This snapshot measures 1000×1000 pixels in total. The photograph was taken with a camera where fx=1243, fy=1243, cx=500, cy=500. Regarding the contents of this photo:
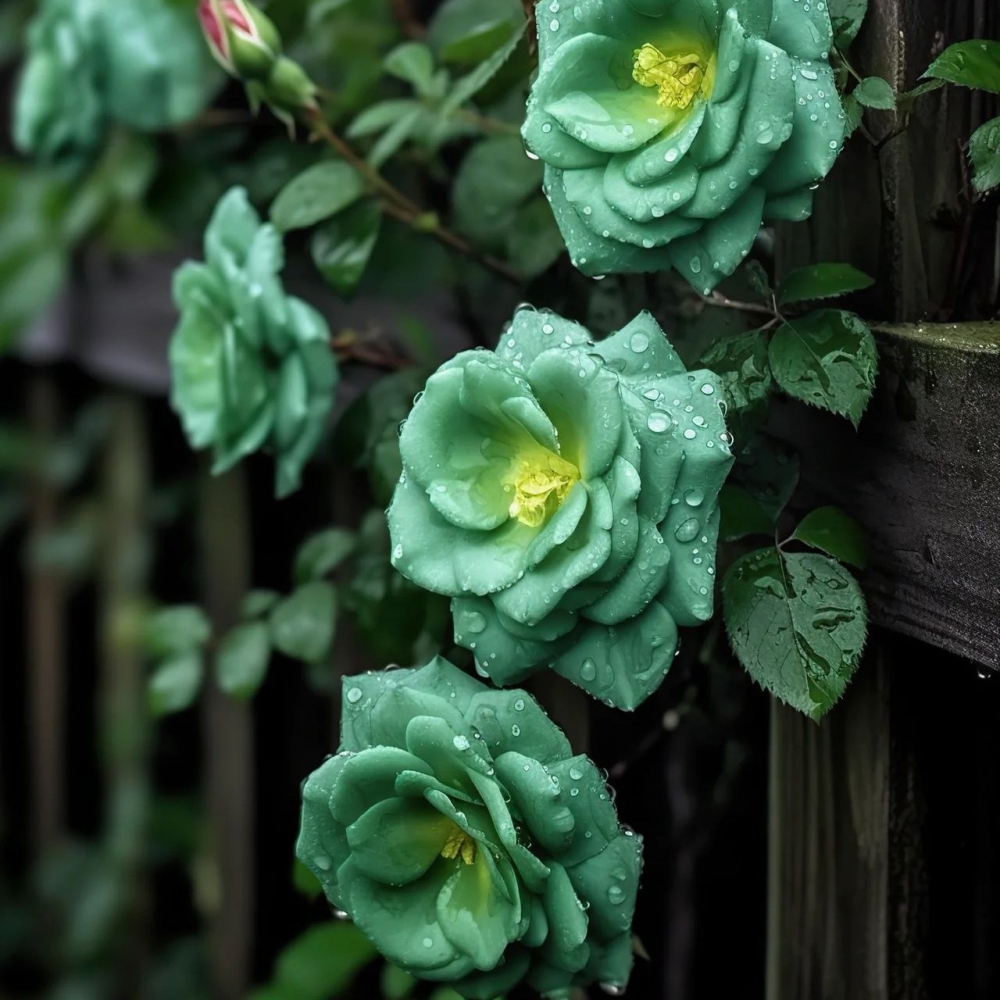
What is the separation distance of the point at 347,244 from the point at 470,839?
1.73 feet

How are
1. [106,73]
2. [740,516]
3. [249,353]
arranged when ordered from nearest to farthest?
1. [740,516]
2. [249,353]
3. [106,73]

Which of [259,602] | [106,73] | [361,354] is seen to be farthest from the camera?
[106,73]

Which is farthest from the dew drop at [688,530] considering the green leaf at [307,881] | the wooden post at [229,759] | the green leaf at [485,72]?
the wooden post at [229,759]

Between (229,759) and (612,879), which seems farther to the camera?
(229,759)

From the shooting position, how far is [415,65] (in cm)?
101

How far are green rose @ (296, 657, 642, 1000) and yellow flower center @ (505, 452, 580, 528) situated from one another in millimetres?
102

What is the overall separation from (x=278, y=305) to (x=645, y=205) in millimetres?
388

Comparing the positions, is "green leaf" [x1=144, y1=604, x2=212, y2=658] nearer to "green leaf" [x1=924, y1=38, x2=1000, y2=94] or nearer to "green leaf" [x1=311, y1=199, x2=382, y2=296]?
"green leaf" [x1=311, y1=199, x2=382, y2=296]

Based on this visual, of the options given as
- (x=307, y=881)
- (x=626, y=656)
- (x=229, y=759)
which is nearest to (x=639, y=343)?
(x=626, y=656)

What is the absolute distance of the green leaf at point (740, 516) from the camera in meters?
0.72

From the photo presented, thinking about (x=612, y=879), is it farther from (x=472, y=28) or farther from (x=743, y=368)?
(x=472, y=28)

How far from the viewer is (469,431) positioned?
0.69 metres

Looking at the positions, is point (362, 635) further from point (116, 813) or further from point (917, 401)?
point (116, 813)

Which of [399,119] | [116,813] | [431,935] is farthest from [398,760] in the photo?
[116,813]
